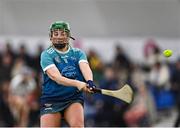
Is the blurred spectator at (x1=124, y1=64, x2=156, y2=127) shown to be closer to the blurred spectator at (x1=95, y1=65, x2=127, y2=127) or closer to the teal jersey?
the blurred spectator at (x1=95, y1=65, x2=127, y2=127)

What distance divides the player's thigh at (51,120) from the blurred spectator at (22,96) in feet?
28.4

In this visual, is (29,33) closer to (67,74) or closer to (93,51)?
(93,51)

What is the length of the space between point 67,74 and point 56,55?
296 mm

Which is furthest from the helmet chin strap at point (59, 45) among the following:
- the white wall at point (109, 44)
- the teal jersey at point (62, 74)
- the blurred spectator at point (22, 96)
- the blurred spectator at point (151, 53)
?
the white wall at point (109, 44)

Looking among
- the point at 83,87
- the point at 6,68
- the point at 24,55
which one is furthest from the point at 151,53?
the point at 83,87

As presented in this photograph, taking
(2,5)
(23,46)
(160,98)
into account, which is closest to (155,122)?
(160,98)

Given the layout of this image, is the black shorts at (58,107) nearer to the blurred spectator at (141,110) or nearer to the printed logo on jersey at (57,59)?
the printed logo on jersey at (57,59)

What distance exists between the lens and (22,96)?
18.8m

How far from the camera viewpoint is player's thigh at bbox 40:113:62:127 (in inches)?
394

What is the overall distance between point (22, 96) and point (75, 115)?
9.01 metres

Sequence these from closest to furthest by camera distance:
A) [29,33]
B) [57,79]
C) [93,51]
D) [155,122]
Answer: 1. [57,79]
2. [155,122]
3. [93,51]
4. [29,33]

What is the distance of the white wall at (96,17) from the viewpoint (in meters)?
19.7

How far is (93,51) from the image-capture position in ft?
63.2

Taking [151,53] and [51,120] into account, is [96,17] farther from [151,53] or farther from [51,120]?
[51,120]
